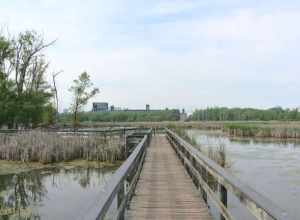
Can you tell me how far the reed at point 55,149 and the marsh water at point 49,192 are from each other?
1.64m

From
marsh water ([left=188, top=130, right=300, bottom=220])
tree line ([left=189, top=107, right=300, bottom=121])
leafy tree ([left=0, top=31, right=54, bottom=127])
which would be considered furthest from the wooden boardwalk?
tree line ([left=189, top=107, right=300, bottom=121])

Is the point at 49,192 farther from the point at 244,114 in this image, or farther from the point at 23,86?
the point at 244,114

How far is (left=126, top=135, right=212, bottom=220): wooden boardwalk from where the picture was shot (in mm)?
6020

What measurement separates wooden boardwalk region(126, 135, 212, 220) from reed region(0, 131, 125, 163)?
944 cm

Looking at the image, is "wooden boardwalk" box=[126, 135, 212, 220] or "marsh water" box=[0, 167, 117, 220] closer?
"wooden boardwalk" box=[126, 135, 212, 220]

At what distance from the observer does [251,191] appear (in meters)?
3.59

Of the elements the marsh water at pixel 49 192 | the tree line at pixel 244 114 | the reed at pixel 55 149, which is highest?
the tree line at pixel 244 114

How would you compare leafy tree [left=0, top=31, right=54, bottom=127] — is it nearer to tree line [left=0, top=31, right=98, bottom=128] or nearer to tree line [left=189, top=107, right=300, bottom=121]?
tree line [left=0, top=31, right=98, bottom=128]

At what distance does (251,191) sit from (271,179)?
10.8m

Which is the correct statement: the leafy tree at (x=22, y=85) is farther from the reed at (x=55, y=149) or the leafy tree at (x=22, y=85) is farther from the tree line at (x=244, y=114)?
the tree line at (x=244, y=114)

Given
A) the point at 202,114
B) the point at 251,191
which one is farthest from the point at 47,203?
the point at 202,114

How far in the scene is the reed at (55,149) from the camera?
19766 mm

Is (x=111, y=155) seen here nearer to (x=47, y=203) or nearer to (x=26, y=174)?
(x=26, y=174)

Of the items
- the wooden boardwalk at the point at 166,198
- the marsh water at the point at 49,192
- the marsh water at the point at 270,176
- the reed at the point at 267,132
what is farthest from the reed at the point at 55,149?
the reed at the point at 267,132
